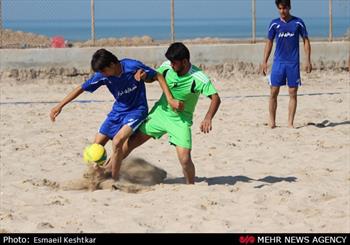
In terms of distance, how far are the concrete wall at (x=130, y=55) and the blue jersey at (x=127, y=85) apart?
1013 cm

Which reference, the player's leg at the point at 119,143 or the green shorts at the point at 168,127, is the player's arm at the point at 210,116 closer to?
the green shorts at the point at 168,127

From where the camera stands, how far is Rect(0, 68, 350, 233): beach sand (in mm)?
6820

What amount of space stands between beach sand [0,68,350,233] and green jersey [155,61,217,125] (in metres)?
0.73

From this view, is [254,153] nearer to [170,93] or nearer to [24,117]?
[170,93]

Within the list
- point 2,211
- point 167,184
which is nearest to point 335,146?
point 167,184

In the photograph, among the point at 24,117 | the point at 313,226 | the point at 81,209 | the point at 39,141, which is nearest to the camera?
the point at 313,226

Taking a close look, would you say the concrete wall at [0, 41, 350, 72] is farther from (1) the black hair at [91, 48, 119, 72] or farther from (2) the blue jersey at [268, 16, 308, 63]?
(1) the black hair at [91, 48, 119, 72]

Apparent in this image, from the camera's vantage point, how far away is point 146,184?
8.58 meters

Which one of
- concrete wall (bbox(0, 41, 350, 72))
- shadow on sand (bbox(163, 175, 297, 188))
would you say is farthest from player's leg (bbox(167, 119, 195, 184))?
concrete wall (bbox(0, 41, 350, 72))

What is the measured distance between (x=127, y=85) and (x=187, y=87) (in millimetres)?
579

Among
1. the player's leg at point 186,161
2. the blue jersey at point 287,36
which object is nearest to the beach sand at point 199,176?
the player's leg at point 186,161

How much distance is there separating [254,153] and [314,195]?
8.65 feet

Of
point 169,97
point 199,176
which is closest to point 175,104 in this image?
point 169,97

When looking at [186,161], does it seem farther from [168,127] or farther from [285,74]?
[285,74]
